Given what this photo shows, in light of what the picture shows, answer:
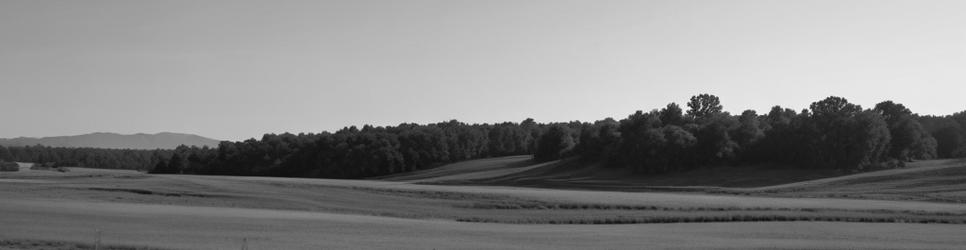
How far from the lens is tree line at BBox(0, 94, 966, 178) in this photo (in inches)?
3115

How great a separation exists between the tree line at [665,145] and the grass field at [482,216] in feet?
26.7

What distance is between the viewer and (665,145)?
287 ft

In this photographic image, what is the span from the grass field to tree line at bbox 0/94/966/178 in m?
8.13

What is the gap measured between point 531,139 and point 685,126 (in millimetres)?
63208

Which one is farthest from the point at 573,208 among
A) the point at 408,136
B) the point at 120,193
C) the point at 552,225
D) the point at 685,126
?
the point at 408,136

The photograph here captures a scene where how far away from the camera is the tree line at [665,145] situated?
79.1 m

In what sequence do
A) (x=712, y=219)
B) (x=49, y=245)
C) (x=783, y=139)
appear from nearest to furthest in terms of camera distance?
(x=49, y=245), (x=712, y=219), (x=783, y=139)

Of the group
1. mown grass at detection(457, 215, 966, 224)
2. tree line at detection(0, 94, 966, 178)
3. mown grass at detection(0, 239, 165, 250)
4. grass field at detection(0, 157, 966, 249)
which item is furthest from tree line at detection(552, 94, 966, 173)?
mown grass at detection(0, 239, 165, 250)

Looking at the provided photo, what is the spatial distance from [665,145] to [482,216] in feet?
157

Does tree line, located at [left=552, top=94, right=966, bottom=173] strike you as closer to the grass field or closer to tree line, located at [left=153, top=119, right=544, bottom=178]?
the grass field

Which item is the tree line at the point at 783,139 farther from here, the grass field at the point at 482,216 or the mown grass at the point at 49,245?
the mown grass at the point at 49,245

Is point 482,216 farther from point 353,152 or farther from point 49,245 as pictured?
point 353,152

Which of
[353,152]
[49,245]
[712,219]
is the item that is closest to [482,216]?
[712,219]

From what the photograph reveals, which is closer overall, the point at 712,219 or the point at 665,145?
the point at 712,219
